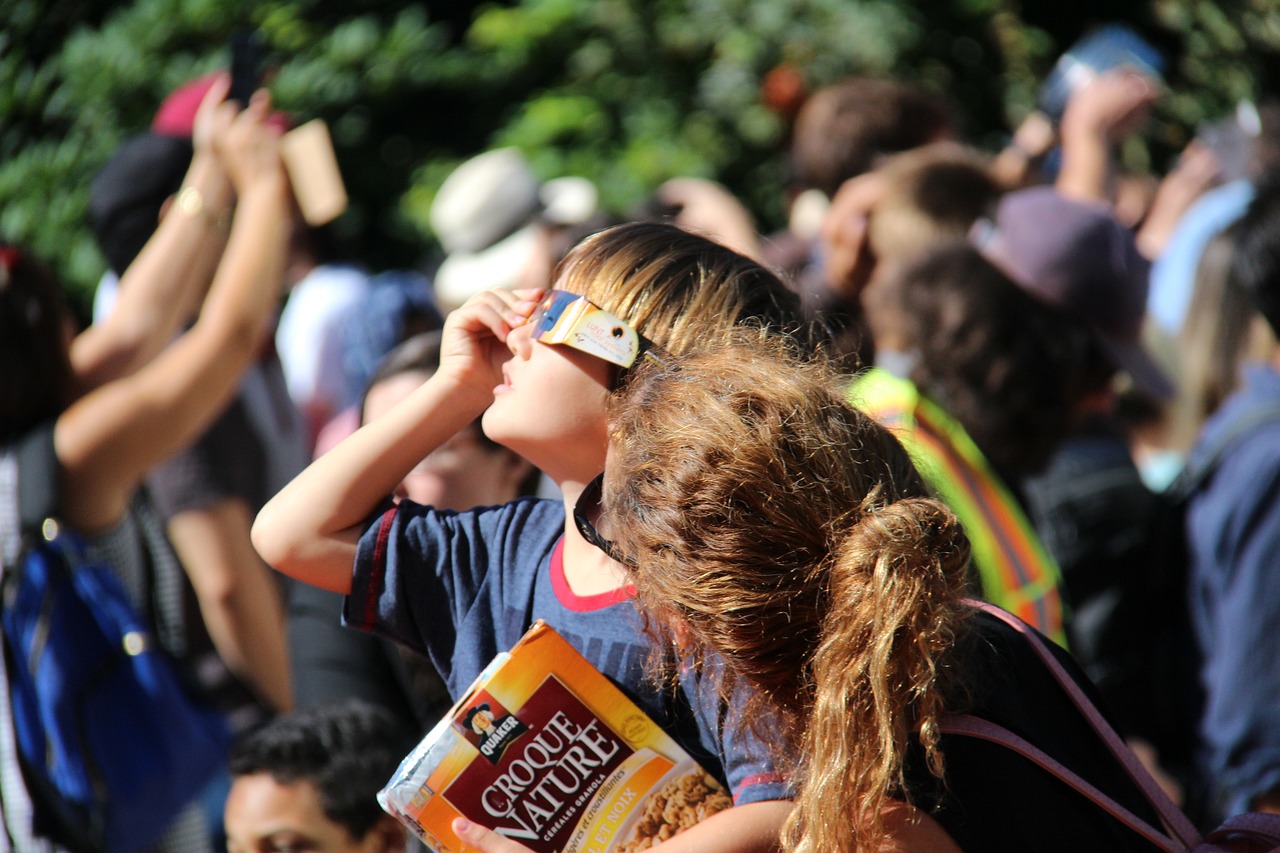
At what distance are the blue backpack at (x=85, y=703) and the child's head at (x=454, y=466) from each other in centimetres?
64

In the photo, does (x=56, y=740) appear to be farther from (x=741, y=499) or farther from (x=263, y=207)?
(x=741, y=499)

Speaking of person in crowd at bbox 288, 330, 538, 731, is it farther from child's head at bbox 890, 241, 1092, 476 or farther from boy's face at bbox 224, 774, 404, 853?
child's head at bbox 890, 241, 1092, 476

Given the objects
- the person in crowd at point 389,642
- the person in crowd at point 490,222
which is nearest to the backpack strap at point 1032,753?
the person in crowd at point 389,642

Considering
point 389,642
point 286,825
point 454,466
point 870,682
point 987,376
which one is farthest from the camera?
point 987,376

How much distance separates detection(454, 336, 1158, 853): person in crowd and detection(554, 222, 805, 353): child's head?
134mm

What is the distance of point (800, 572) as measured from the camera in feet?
4.18

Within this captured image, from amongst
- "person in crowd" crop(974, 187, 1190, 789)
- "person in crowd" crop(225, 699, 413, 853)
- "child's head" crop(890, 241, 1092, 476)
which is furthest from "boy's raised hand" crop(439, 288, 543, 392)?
"person in crowd" crop(974, 187, 1190, 789)

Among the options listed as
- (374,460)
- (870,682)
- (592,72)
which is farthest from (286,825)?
(592,72)

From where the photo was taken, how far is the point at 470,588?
60.2 inches

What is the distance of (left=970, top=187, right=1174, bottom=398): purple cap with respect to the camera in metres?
2.96

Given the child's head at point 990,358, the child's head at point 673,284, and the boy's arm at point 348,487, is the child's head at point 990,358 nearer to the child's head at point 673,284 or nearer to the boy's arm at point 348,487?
the child's head at point 673,284

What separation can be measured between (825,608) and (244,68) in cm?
210

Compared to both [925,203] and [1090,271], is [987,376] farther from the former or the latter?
[925,203]

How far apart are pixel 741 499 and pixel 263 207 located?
180cm
